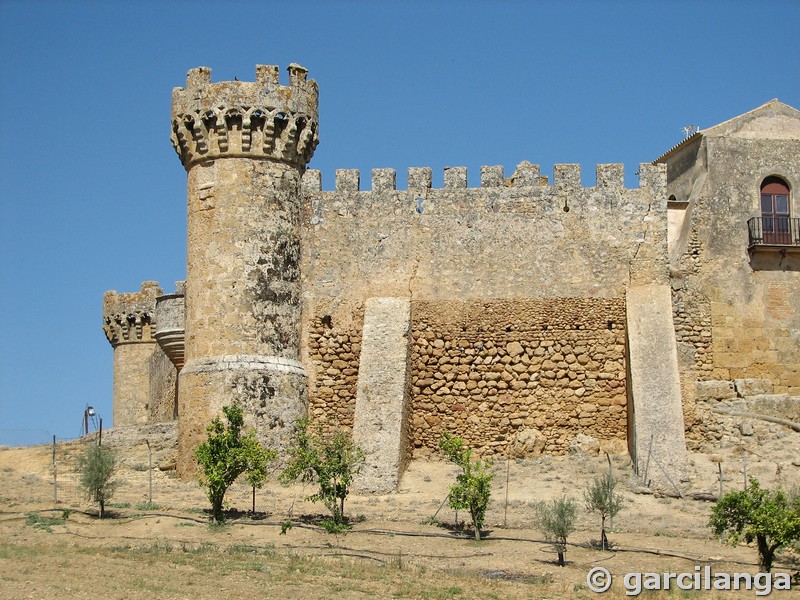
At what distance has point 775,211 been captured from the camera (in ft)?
82.2

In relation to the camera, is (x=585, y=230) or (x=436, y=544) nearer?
(x=436, y=544)

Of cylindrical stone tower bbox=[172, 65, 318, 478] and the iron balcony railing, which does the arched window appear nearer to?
the iron balcony railing

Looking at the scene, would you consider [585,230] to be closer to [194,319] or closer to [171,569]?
[194,319]

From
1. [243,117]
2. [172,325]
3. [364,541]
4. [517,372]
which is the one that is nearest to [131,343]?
[172,325]

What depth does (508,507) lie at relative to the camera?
20906mm

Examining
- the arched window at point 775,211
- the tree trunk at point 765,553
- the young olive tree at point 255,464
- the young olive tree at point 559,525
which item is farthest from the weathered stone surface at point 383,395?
the tree trunk at point 765,553

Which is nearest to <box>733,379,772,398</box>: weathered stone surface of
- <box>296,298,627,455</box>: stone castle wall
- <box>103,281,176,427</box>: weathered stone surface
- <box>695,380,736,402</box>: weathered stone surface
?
<box>695,380,736,402</box>: weathered stone surface

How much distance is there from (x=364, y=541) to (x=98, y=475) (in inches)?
170

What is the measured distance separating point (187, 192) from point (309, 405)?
4244 millimetres

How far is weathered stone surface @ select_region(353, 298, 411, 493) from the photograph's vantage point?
72.6 ft

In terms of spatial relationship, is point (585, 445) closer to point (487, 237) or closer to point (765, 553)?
point (487, 237)

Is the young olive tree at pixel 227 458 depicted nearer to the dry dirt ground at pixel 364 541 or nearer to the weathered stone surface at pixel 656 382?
the dry dirt ground at pixel 364 541

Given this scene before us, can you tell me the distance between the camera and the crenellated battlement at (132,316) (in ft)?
118

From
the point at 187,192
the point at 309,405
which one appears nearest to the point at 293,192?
the point at 187,192
